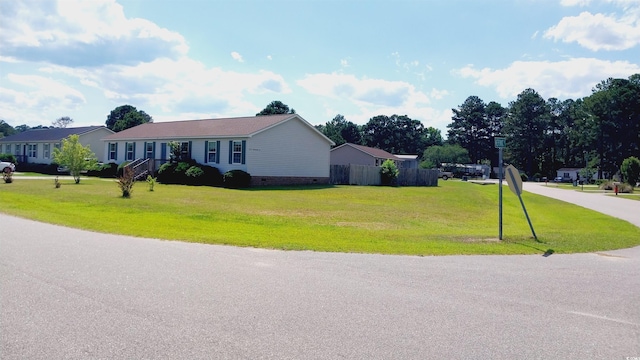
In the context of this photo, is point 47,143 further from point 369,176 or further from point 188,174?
point 369,176

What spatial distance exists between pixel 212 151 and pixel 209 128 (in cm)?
294

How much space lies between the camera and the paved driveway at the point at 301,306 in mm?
4555

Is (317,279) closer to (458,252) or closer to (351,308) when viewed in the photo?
(351,308)

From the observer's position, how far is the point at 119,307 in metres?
5.53

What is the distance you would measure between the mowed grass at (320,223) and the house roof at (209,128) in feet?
38.2

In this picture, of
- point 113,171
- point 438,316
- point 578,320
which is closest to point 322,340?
point 438,316

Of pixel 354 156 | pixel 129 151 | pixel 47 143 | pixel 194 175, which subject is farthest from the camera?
pixel 354 156

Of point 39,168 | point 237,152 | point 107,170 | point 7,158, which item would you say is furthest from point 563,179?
point 7,158

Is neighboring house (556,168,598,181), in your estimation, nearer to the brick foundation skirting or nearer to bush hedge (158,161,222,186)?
the brick foundation skirting

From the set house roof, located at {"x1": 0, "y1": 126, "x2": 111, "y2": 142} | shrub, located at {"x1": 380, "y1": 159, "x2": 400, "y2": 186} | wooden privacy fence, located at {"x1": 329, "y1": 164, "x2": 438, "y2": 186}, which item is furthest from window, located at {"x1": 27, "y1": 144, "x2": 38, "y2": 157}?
shrub, located at {"x1": 380, "y1": 159, "x2": 400, "y2": 186}

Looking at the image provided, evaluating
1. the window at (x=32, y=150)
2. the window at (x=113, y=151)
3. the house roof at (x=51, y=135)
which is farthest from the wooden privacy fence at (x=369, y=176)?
the window at (x=32, y=150)

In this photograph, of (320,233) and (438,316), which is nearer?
(438,316)

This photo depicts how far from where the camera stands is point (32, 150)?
177ft

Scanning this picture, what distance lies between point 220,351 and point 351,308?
6.21 ft
